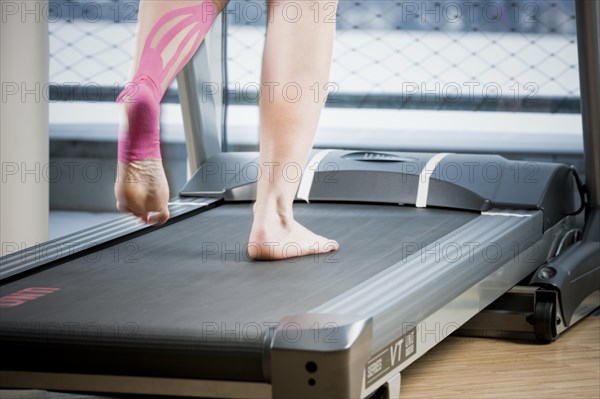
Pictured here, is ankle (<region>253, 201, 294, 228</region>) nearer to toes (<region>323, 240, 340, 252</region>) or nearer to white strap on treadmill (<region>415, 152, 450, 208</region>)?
toes (<region>323, 240, 340, 252</region>)

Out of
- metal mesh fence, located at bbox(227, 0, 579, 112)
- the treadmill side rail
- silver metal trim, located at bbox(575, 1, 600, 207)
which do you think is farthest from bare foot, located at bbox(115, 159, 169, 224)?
metal mesh fence, located at bbox(227, 0, 579, 112)

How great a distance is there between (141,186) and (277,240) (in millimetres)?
303

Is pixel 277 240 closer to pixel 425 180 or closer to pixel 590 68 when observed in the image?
pixel 425 180

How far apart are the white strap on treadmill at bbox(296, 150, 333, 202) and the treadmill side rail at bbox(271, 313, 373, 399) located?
1226 mm

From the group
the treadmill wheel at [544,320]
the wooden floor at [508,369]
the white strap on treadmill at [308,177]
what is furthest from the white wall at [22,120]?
the treadmill wheel at [544,320]

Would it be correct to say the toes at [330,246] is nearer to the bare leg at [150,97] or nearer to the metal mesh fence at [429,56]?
the bare leg at [150,97]

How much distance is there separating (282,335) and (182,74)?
1641 mm

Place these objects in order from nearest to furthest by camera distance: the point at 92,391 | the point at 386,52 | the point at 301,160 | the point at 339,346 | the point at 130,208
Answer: the point at 339,346, the point at 92,391, the point at 130,208, the point at 301,160, the point at 386,52

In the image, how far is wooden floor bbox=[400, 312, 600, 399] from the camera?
1873mm

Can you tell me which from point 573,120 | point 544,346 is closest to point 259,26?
point 573,120

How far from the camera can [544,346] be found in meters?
2.18

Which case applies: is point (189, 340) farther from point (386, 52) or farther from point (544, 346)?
point (386, 52)

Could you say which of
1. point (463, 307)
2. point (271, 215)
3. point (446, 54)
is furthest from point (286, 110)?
point (446, 54)

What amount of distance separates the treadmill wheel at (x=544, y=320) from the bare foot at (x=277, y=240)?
20.9 inches
